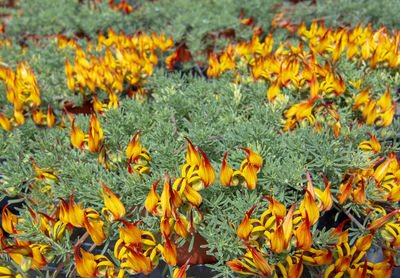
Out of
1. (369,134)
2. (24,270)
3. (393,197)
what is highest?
(369,134)

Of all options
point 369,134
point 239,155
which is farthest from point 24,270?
point 369,134

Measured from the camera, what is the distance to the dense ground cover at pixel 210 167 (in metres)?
0.90

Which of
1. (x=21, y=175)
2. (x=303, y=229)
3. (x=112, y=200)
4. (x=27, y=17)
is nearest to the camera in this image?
(x=303, y=229)

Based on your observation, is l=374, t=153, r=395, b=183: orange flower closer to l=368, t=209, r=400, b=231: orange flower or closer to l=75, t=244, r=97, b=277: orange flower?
l=368, t=209, r=400, b=231: orange flower

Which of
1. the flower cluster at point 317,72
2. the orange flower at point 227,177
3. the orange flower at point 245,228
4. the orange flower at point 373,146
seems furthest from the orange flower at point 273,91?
the orange flower at point 245,228

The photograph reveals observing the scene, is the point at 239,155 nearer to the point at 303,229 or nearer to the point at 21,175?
the point at 303,229

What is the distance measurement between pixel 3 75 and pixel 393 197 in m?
1.66

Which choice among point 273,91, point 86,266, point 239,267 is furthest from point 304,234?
point 273,91

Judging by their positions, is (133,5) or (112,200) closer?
(112,200)

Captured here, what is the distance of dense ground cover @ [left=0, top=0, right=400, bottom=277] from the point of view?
0.90 meters

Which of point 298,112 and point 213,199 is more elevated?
point 298,112

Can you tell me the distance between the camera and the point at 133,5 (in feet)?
9.88

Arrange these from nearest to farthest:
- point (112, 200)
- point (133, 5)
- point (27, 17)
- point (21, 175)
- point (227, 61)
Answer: point (112, 200) < point (21, 175) < point (227, 61) < point (27, 17) < point (133, 5)

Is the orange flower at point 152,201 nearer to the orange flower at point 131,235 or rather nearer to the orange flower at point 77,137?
the orange flower at point 131,235
